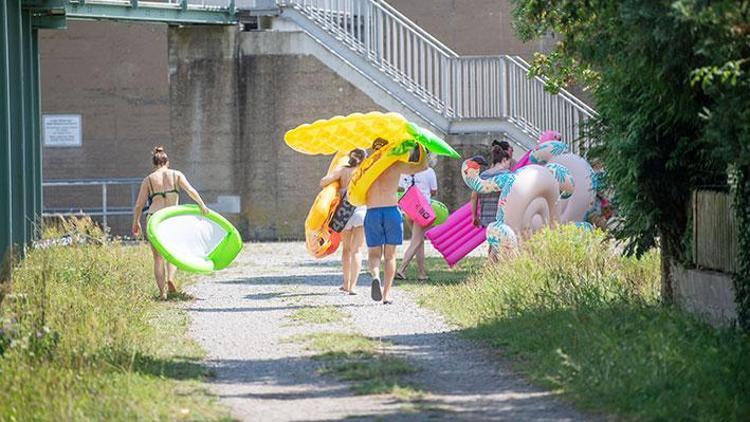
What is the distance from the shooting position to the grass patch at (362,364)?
36.9 ft

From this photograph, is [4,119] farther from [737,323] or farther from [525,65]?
[525,65]

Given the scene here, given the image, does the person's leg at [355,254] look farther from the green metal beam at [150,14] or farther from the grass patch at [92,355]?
the green metal beam at [150,14]

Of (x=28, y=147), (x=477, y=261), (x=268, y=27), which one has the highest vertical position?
(x=268, y=27)

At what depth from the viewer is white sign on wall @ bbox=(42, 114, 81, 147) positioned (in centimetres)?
3478

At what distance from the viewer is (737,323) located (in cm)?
1275

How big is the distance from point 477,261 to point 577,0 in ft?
42.9

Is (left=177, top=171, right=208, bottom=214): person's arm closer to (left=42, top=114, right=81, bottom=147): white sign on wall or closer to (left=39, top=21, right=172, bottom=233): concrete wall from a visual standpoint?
(left=39, top=21, right=172, bottom=233): concrete wall

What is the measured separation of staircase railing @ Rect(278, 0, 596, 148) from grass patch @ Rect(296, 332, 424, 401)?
1616 cm

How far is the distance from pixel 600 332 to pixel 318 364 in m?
2.18

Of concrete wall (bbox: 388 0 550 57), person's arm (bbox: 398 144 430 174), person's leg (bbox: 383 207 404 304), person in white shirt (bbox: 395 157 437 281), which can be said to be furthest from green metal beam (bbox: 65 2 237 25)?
Answer: person's leg (bbox: 383 207 404 304)

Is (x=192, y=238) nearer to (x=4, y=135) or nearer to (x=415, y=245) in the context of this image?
(x=4, y=135)

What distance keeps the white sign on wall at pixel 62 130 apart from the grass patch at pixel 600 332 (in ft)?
55.6

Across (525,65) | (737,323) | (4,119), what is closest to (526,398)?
(737,323)

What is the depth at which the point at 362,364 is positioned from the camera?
1245 centimetres
